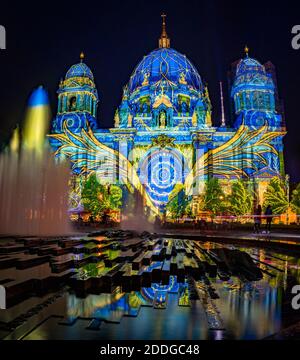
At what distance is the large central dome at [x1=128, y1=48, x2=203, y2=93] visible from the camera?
6650cm

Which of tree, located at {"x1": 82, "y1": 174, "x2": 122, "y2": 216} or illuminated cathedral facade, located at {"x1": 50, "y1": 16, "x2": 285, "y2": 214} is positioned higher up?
illuminated cathedral facade, located at {"x1": 50, "y1": 16, "x2": 285, "y2": 214}

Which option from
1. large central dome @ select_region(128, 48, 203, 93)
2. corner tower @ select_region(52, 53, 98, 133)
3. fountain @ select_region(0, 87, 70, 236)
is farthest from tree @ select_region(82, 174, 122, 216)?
large central dome @ select_region(128, 48, 203, 93)

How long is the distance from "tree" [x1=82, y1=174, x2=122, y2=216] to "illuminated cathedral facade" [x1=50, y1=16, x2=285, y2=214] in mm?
4527

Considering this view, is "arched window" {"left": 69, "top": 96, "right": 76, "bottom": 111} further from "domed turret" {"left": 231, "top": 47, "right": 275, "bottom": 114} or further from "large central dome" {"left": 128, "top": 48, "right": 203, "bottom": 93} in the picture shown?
"domed turret" {"left": 231, "top": 47, "right": 275, "bottom": 114}

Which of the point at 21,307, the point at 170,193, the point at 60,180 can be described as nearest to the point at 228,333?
the point at 21,307

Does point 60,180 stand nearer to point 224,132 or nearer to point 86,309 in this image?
point 86,309

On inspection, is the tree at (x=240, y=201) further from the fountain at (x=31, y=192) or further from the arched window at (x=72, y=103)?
the arched window at (x=72, y=103)

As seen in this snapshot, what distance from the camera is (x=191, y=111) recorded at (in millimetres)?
62812

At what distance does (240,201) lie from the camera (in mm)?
41750

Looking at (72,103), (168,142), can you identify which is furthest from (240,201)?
(72,103)

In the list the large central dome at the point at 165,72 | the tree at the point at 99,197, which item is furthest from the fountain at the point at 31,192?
the large central dome at the point at 165,72

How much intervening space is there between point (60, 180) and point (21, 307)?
1343 cm

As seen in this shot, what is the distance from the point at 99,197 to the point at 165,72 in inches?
1574
